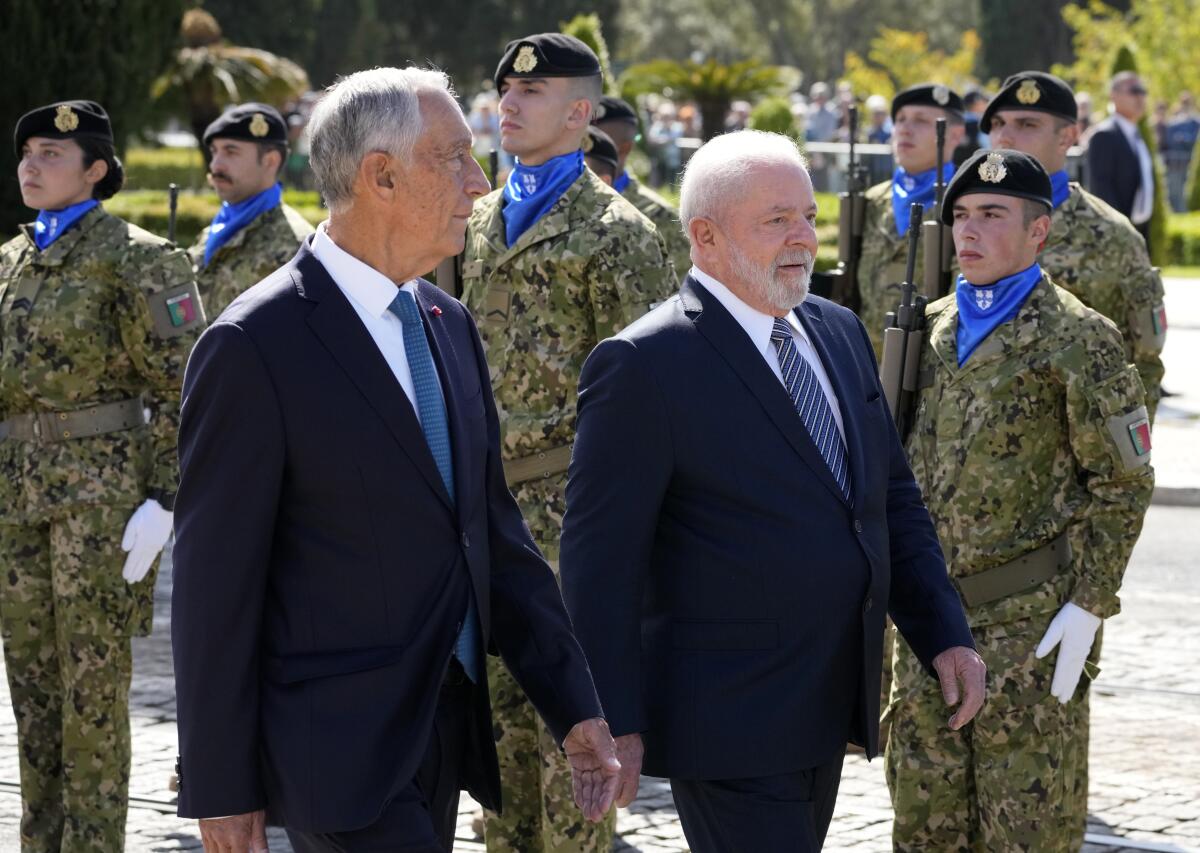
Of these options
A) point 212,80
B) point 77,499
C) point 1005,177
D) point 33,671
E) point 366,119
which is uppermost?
point 212,80

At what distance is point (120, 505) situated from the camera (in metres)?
6.12

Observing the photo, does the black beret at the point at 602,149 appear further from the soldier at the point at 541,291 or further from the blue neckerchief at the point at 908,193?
the soldier at the point at 541,291

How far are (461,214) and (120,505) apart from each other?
286cm

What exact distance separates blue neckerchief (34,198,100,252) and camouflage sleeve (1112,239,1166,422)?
3535 millimetres

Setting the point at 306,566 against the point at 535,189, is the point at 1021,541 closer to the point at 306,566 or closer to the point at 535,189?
the point at 535,189

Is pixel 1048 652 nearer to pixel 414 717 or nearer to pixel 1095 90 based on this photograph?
pixel 414 717

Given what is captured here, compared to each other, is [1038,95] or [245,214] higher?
[1038,95]

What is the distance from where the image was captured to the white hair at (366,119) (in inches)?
138

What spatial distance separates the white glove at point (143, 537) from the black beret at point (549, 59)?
171 centimetres

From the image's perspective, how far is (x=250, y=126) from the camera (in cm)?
835

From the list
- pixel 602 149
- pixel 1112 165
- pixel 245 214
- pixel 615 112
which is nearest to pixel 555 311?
pixel 245 214

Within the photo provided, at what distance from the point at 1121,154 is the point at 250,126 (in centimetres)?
1002

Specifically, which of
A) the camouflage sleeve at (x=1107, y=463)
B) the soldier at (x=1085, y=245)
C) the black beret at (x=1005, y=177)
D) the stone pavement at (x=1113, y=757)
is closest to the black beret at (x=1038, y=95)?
the soldier at (x=1085, y=245)

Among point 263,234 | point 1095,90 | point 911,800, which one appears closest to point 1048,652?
point 911,800
